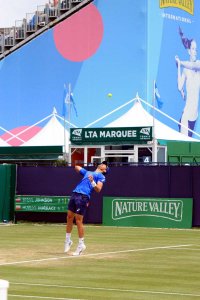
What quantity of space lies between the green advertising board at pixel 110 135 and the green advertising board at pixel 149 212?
8.30 m

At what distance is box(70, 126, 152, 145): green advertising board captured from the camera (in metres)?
38.0

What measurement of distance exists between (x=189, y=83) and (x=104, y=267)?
37035 mm

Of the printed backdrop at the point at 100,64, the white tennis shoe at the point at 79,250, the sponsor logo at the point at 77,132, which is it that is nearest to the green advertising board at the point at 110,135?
the sponsor logo at the point at 77,132

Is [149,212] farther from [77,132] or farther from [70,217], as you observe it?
[77,132]

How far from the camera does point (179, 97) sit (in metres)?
51.2

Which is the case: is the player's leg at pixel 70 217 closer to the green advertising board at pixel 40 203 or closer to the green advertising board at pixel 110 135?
the green advertising board at pixel 40 203

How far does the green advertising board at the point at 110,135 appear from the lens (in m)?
38.0

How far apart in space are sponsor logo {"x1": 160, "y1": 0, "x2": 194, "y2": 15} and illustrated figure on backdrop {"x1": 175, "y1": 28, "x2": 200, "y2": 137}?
4.81 ft

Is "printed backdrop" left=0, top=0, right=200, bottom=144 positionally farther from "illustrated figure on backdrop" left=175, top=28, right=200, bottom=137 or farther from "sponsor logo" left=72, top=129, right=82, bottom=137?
"sponsor logo" left=72, top=129, right=82, bottom=137

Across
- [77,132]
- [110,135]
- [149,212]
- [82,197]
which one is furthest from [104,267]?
[77,132]

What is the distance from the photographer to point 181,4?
52312 millimetres

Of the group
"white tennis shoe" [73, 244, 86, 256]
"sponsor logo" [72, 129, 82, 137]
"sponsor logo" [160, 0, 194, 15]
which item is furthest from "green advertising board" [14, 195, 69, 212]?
"sponsor logo" [160, 0, 194, 15]

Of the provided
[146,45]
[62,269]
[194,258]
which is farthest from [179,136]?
[62,269]

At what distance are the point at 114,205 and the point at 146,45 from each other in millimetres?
20073
